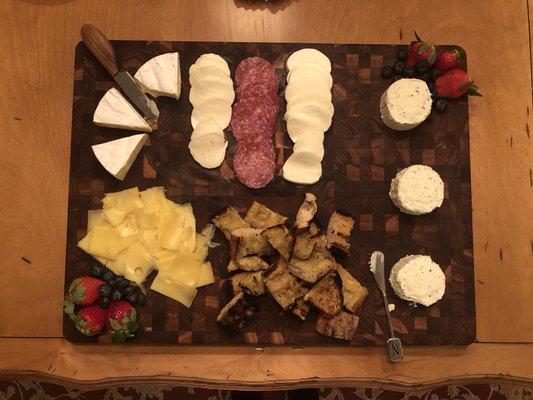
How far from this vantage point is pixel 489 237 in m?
1.83

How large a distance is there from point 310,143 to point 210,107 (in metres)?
0.39

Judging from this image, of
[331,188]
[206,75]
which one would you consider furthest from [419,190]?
[206,75]

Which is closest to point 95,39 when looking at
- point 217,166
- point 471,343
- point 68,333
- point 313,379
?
point 217,166

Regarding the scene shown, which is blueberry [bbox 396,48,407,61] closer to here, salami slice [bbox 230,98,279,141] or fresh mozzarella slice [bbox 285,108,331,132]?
fresh mozzarella slice [bbox 285,108,331,132]

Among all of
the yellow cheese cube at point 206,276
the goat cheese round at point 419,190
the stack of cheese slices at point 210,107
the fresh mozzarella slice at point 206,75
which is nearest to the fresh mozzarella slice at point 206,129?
the stack of cheese slices at point 210,107

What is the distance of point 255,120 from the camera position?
5.79 ft

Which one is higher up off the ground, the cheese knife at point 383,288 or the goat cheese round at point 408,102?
the goat cheese round at point 408,102

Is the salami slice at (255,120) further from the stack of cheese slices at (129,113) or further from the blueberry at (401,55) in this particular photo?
the blueberry at (401,55)

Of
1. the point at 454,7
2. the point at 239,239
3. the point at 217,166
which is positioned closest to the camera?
Result: the point at 239,239

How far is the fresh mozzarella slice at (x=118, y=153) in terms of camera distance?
68.8 inches

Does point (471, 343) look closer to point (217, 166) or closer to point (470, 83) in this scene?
point (470, 83)

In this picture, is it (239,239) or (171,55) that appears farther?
(171,55)

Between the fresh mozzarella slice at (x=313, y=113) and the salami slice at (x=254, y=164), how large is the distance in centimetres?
15

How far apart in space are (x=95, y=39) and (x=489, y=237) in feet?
5.36
